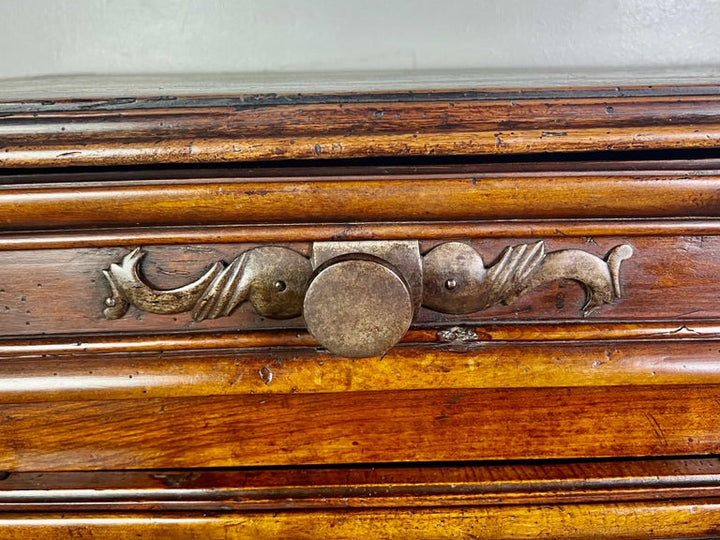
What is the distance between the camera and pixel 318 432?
40 centimetres

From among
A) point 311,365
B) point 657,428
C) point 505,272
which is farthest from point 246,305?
point 657,428

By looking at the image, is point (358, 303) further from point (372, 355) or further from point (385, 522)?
point (385, 522)

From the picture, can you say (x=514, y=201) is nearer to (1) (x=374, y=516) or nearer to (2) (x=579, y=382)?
(2) (x=579, y=382)

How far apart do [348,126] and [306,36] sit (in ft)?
0.55

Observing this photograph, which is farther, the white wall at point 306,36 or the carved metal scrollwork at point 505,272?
the white wall at point 306,36

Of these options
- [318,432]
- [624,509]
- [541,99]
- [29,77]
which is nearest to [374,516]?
[318,432]

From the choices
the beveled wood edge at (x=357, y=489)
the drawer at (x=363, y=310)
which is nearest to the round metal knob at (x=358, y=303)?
the drawer at (x=363, y=310)

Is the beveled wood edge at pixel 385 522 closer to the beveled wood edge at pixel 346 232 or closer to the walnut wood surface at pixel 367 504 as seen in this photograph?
the walnut wood surface at pixel 367 504

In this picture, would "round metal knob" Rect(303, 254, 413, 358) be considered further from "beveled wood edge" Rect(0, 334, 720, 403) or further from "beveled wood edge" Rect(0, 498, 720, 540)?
"beveled wood edge" Rect(0, 498, 720, 540)

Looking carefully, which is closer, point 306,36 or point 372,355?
point 372,355

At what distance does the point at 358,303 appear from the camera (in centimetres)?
31

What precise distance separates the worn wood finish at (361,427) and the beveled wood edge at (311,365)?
28 millimetres

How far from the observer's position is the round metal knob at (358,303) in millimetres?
312

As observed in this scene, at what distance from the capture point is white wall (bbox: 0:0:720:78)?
0.45 m
